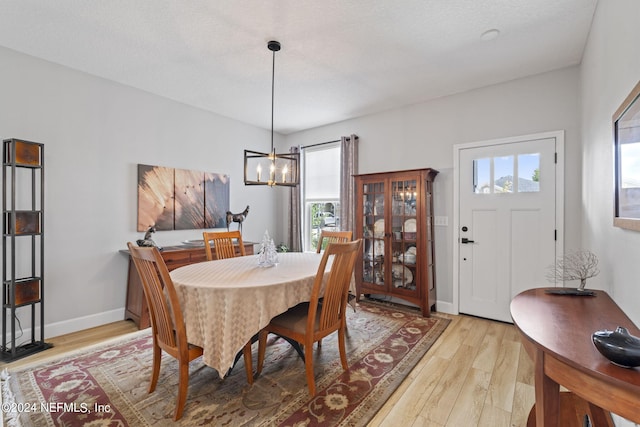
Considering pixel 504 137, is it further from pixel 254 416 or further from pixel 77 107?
pixel 77 107

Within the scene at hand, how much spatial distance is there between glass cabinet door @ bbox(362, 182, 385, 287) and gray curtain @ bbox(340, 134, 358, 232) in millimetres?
335

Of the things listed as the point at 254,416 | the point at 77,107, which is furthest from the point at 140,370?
the point at 77,107

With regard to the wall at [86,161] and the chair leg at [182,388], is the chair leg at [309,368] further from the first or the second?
the wall at [86,161]

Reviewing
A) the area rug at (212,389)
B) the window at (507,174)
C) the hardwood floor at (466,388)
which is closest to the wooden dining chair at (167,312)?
the area rug at (212,389)

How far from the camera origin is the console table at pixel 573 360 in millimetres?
792

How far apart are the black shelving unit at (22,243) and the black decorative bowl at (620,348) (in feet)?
12.1

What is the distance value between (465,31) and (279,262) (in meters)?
2.47

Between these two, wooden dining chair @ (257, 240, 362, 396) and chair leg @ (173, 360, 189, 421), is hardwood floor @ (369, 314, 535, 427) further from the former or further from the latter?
chair leg @ (173, 360, 189, 421)

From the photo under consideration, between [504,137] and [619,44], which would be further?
[504,137]

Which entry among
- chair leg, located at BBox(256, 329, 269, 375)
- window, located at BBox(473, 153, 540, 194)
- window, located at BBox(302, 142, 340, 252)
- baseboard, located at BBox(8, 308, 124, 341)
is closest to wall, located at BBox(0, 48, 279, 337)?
baseboard, located at BBox(8, 308, 124, 341)

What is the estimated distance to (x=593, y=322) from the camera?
3.96 feet

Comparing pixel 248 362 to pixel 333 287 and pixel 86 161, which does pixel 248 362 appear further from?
pixel 86 161

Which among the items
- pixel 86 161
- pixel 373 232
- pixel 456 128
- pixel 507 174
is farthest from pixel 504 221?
pixel 86 161

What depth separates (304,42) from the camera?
2516 mm
